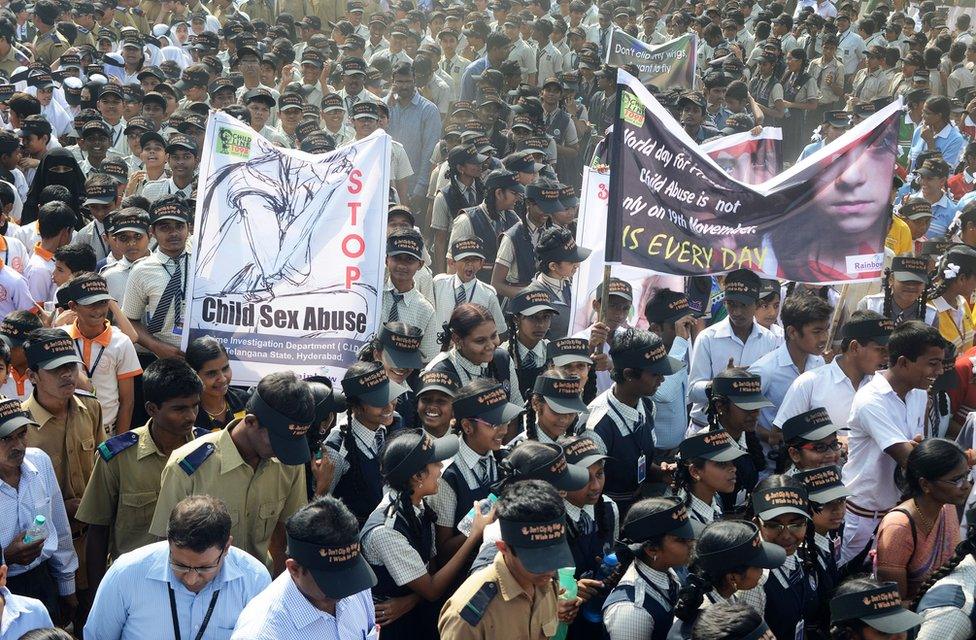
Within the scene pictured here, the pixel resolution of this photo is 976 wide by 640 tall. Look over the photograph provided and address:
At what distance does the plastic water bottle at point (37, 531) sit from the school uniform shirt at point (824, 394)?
3.80 meters

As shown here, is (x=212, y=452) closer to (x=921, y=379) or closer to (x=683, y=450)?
(x=683, y=450)

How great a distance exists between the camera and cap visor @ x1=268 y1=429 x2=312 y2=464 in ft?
16.2

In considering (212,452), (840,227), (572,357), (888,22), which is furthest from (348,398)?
(888,22)

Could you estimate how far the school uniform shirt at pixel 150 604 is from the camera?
4234 millimetres

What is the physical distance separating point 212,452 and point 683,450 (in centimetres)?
227

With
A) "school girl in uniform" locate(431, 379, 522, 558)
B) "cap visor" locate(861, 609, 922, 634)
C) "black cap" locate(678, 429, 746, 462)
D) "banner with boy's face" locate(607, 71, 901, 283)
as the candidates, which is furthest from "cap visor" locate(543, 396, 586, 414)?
"cap visor" locate(861, 609, 922, 634)

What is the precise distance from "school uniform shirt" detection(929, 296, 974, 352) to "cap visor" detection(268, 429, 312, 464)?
5041 millimetres

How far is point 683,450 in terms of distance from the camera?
5.80 m

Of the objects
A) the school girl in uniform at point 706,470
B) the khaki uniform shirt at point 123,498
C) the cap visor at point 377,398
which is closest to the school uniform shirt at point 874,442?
the school girl in uniform at point 706,470

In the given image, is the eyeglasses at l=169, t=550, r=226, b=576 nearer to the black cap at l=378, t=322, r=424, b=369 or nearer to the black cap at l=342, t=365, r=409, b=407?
the black cap at l=342, t=365, r=409, b=407

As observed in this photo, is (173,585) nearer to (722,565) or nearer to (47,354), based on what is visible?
(47,354)

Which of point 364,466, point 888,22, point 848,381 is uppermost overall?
point 888,22

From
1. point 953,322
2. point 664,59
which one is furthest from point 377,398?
point 664,59

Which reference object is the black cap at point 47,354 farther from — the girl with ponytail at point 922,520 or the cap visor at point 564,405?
the girl with ponytail at point 922,520
